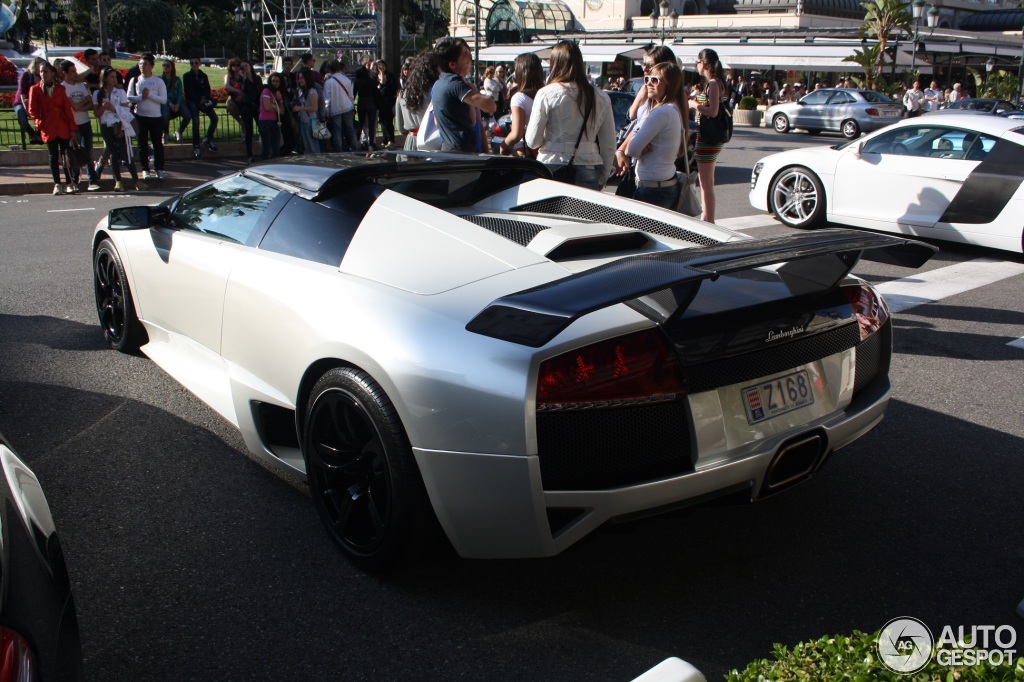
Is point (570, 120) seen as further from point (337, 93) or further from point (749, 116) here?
point (749, 116)

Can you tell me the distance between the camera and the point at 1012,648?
2709mm

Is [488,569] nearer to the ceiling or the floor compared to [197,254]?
nearer to the floor

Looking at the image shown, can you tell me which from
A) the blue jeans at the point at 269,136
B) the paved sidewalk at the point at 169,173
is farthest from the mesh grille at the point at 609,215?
the blue jeans at the point at 269,136

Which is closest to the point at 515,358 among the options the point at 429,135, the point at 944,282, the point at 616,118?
the point at 429,135

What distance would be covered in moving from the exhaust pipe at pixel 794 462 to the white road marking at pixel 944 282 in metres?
4.19

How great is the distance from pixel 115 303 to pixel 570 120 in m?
3.09

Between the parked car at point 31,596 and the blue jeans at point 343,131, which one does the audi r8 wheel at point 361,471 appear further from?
the blue jeans at point 343,131

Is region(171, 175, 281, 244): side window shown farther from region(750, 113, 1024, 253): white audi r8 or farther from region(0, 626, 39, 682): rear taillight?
region(750, 113, 1024, 253): white audi r8

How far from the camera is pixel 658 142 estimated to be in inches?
249

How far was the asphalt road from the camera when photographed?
276 cm

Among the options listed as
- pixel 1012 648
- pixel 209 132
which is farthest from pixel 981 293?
pixel 209 132

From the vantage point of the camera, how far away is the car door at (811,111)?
2955 cm

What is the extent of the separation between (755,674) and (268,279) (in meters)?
2.46

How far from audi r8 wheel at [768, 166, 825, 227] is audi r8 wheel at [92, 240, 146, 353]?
24.4ft
